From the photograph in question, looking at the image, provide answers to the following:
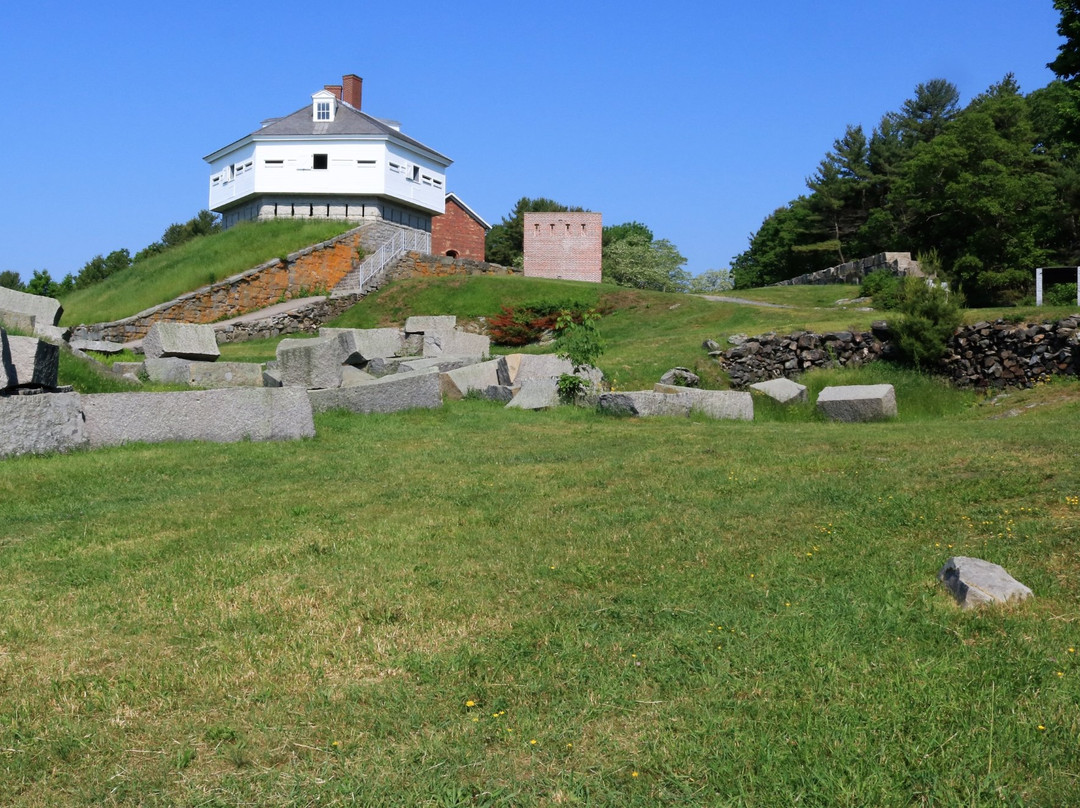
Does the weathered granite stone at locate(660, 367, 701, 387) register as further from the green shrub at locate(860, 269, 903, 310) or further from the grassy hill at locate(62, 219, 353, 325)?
the grassy hill at locate(62, 219, 353, 325)

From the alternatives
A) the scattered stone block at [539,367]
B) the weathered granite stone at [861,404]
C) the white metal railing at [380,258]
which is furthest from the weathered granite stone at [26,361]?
the white metal railing at [380,258]

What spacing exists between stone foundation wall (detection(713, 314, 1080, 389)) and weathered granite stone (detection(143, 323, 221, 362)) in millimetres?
10596

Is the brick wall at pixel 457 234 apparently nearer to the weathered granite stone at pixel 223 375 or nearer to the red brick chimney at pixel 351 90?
the red brick chimney at pixel 351 90

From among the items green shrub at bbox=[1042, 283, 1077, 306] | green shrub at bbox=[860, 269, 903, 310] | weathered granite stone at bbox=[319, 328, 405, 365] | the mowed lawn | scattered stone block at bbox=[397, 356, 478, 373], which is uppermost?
green shrub at bbox=[860, 269, 903, 310]

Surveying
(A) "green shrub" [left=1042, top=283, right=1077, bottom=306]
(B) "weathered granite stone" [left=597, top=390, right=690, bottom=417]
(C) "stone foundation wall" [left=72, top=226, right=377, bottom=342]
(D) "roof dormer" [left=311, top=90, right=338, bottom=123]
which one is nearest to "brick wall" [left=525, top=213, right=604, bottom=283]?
(C) "stone foundation wall" [left=72, top=226, right=377, bottom=342]

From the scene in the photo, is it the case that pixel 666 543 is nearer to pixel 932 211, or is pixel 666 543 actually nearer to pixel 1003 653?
pixel 1003 653

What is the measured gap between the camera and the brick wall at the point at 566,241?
4719 cm

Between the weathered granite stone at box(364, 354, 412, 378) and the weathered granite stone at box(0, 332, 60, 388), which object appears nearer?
the weathered granite stone at box(0, 332, 60, 388)

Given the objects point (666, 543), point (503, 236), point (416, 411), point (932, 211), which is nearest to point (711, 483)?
point (666, 543)

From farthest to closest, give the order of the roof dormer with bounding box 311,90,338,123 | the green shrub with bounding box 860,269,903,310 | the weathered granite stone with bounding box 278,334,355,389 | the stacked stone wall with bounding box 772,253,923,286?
the roof dormer with bounding box 311,90,338,123 → the stacked stone wall with bounding box 772,253,923,286 → the green shrub with bounding box 860,269,903,310 → the weathered granite stone with bounding box 278,334,355,389

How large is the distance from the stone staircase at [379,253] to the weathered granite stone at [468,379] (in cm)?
2121

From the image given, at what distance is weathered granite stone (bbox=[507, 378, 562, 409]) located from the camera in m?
14.8

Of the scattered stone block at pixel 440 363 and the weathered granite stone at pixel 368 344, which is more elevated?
the weathered granite stone at pixel 368 344

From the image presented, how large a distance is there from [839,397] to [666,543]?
9.33m
